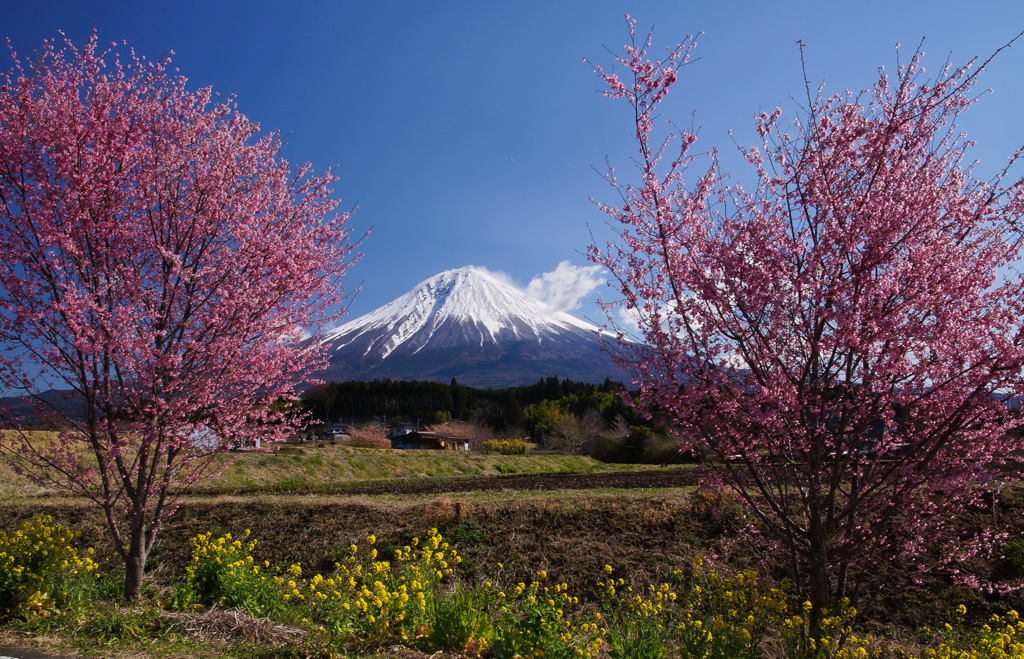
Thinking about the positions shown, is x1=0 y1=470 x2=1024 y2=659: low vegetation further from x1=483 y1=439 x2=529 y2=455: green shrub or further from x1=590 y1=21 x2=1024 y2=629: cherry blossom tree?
x1=483 y1=439 x2=529 y2=455: green shrub

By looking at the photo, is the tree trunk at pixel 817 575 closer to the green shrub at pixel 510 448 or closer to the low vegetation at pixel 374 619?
the low vegetation at pixel 374 619

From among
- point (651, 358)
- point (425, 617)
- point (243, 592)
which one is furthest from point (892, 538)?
point (243, 592)

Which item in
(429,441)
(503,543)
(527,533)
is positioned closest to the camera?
(503,543)

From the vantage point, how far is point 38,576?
16.9 feet

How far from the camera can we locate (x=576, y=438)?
181ft

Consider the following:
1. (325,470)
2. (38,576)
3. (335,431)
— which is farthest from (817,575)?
(335,431)

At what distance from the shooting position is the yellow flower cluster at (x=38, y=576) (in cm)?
499

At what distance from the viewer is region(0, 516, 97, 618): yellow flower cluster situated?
16.4 feet

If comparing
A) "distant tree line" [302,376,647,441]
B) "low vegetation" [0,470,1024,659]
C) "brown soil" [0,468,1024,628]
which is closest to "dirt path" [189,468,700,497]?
"brown soil" [0,468,1024,628]

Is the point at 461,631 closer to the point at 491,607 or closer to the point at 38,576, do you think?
the point at 491,607

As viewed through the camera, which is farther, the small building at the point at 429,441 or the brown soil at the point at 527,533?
the small building at the point at 429,441

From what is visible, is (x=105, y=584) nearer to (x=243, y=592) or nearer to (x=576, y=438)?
(x=243, y=592)

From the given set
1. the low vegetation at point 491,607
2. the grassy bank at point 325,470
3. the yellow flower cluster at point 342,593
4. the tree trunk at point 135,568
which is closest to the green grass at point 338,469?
the grassy bank at point 325,470

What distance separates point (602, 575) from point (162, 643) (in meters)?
7.05
